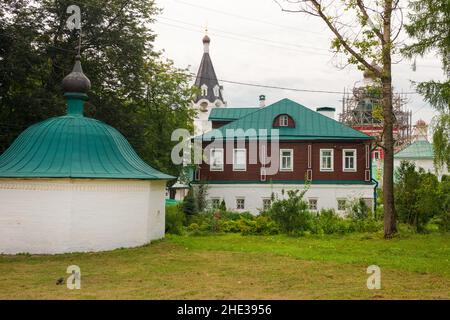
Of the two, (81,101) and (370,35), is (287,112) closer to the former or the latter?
(370,35)

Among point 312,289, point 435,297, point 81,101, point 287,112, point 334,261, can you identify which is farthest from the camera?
point 287,112

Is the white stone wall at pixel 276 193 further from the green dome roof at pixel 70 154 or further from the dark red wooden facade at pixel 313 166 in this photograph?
the green dome roof at pixel 70 154

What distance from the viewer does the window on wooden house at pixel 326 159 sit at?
2677 centimetres

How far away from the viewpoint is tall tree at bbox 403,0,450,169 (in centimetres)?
1353

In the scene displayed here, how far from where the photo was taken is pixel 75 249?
44.2ft

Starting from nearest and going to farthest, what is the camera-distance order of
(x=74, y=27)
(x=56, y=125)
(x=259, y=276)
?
(x=259, y=276) < (x=56, y=125) < (x=74, y=27)

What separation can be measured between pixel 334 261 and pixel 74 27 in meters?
14.3

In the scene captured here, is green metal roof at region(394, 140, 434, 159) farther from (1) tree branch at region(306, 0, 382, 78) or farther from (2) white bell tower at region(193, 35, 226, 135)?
(1) tree branch at region(306, 0, 382, 78)

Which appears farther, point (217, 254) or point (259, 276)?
point (217, 254)

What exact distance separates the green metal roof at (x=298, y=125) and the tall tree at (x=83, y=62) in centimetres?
591

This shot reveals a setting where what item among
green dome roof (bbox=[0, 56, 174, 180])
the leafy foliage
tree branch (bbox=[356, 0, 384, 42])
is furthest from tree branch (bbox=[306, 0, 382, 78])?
green dome roof (bbox=[0, 56, 174, 180])

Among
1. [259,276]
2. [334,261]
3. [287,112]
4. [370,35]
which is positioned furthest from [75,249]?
[287,112]

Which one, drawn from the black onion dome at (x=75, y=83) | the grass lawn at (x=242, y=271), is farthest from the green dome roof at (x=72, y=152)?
the grass lawn at (x=242, y=271)

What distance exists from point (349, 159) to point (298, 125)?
337cm
